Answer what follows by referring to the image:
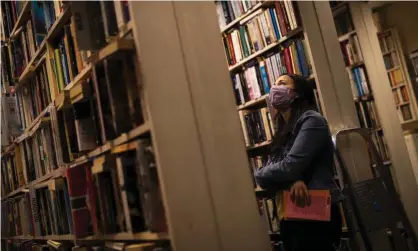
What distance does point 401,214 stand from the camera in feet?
6.51

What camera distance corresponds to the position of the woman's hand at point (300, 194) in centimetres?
179

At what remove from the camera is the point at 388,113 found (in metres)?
2.78

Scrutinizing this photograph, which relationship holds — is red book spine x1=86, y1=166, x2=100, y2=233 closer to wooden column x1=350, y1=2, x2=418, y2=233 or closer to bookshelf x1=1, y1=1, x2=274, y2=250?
bookshelf x1=1, y1=1, x2=274, y2=250

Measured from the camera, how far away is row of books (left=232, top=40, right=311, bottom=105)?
253 cm

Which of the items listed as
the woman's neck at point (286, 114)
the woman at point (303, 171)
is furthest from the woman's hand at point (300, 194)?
the woman's neck at point (286, 114)

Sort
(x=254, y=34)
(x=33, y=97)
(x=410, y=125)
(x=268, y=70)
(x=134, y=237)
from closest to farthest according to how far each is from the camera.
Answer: (x=134, y=237) < (x=33, y=97) < (x=268, y=70) < (x=254, y=34) < (x=410, y=125)

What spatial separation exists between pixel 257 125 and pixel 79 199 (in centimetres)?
147

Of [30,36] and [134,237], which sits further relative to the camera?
[30,36]

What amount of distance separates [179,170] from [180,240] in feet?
Result: 0.66

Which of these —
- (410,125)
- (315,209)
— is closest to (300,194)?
(315,209)

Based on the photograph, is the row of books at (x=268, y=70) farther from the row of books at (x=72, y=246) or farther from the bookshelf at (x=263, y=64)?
the row of books at (x=72, y=246)

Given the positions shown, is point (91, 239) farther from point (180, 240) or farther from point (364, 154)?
point (364, 154)

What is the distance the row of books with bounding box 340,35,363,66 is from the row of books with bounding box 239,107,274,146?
26.6 inches

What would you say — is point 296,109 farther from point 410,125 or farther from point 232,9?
point 410,125
